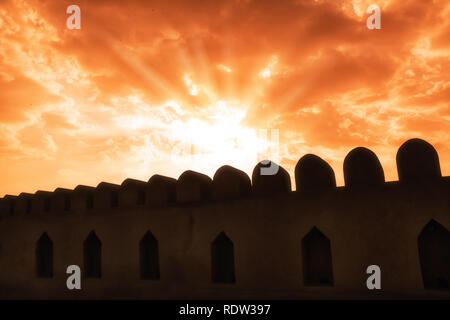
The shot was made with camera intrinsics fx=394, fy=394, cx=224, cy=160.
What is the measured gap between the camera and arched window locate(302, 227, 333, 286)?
5.61 m

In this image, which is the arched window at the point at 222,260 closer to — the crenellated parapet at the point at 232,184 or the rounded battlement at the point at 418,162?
the crenellated parapet at the point at 232,184

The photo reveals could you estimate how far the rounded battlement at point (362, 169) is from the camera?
17.6 ft

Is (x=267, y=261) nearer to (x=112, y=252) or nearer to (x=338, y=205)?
(x=338, y=205)

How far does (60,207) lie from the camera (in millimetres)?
8422

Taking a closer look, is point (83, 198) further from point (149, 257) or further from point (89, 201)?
point (149, 257)

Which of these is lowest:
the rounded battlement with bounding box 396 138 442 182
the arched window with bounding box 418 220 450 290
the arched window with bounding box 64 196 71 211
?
the arched window with bounding box 418 220 450 290

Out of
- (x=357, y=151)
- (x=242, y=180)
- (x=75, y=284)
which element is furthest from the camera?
(x=75, y=284)

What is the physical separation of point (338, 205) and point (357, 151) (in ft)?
2.70

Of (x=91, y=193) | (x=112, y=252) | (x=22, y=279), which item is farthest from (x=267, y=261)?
(x=22, y=279)

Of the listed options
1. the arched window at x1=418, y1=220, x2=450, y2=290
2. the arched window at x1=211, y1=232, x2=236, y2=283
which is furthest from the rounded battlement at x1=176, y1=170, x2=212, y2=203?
the arched window at x1=418, y1=220, x2=450, y2=290

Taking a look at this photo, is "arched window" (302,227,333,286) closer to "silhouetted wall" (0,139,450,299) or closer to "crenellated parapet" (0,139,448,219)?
"silhouetted wall" (0,139,450,299)

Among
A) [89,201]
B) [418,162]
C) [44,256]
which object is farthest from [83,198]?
[418,162]

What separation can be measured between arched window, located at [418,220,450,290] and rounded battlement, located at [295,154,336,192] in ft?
4.37

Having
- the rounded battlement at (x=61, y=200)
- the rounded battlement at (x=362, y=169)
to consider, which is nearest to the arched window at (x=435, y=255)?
the rounded battlement at (x=362, y=169)
